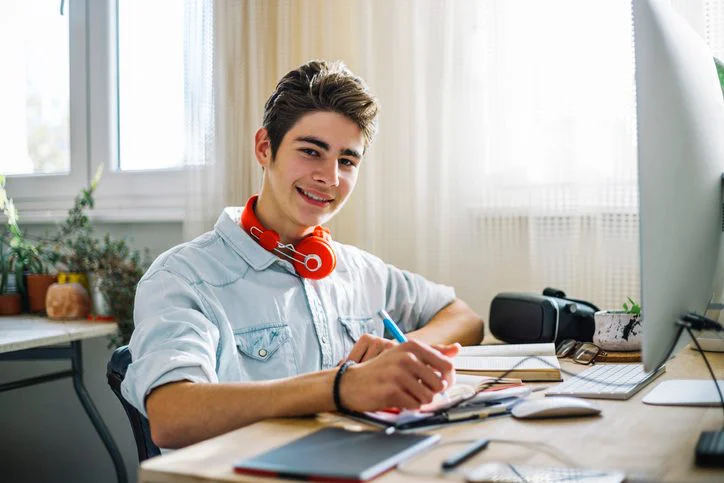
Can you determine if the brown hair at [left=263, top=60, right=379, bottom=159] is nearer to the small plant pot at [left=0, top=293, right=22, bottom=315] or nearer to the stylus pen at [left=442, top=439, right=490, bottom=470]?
the stylus pen at [left=442, top=439, right=490, bottom=470]

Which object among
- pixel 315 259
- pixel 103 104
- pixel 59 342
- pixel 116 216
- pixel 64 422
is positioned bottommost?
pixel 64 422

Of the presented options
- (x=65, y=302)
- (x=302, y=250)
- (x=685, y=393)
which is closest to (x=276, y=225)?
(x=302, y=250)

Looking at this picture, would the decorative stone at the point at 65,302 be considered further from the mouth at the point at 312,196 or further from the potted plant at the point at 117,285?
the mouth at the point at 312,196

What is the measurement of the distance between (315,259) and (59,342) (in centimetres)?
94

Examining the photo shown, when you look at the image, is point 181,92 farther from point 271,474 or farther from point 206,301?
point 271,474

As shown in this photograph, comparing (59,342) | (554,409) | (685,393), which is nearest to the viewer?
(554,409)

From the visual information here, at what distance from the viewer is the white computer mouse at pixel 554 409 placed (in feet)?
2.92

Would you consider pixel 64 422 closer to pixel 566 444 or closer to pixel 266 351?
pixel 266 351

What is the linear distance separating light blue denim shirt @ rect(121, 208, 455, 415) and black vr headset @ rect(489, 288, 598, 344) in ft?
0.93

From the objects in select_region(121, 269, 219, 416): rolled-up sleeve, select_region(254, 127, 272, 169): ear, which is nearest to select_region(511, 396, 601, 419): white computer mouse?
select_region(121, 269, 219, 416): rolled-up sleeve

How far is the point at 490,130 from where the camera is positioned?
1.88m

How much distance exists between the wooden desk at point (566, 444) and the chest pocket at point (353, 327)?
0.57m

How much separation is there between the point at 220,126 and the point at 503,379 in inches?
53.1

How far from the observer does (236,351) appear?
1.25 metres
